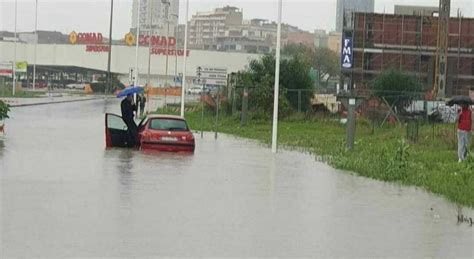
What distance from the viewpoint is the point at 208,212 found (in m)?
13.6

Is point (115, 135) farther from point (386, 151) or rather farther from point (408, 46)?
point (408, 46)

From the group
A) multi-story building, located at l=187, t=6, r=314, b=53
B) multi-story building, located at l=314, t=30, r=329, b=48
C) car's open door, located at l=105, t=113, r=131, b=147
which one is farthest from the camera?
multi-story building, located at l=187, t=6, r=314, b=53

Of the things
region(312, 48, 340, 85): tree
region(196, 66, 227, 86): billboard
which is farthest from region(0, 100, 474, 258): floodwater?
region(312, 48, 340, 85): tree

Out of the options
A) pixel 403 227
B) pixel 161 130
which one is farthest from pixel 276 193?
pixel 161 130

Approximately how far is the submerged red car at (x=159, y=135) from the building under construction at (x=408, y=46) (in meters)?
41.8

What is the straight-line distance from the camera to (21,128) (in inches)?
1483

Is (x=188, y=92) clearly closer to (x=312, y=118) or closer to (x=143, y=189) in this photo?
(x=312, y=118)

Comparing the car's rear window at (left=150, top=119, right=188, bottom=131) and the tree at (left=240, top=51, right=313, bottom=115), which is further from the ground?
the tree at (left=240, top=51, right=313, bottom=115)

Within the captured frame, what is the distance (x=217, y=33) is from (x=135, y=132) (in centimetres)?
14634

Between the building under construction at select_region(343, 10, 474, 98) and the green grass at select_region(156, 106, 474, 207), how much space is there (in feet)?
72.1

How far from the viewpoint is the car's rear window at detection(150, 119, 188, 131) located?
27.7 metres

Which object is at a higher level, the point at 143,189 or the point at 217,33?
the point at 217,33

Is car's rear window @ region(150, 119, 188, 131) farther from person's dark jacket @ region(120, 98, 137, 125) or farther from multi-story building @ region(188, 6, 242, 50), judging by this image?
multi-story building @ region(188, 6, 242, 50)

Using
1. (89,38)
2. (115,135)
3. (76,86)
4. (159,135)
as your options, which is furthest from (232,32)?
(159,135)
